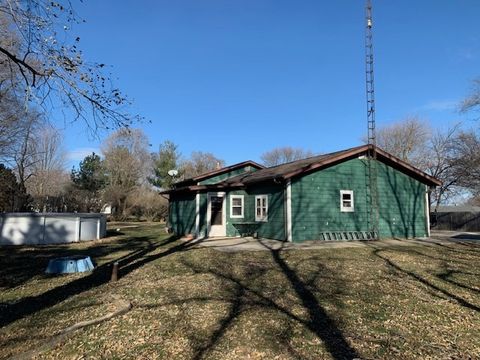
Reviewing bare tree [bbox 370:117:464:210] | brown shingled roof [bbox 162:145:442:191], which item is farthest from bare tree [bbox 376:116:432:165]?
brown shingled roof [bbox 162:145:442:191]

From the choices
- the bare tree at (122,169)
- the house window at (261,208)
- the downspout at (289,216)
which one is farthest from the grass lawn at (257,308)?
the bare tree at (122,169)

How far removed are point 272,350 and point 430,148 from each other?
41586 millimetres

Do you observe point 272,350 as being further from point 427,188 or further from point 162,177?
point 162,177

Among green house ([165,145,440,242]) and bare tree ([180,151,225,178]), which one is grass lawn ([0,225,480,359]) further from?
bare tree ([180,151,225,178])

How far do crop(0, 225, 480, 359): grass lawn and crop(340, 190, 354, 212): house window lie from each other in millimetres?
5425

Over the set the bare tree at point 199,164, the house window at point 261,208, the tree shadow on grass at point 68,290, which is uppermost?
the bare tree at point 199,164

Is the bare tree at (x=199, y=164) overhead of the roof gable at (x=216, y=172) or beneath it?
overhead

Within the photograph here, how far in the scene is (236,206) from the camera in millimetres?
19656

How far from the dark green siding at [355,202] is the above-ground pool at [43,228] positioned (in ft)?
32.8

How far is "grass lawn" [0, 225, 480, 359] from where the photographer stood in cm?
488

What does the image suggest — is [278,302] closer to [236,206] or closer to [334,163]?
[334,163]

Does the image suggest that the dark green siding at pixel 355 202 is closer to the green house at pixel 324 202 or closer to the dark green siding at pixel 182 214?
the green house at pixel 324 202

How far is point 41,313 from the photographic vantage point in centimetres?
657

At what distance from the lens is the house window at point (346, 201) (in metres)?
17.0
